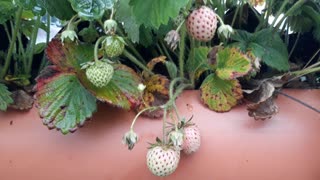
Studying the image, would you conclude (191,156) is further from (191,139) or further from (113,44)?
(113,44)

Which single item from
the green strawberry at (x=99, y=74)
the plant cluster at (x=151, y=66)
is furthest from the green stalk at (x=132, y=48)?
the green strawberry at (x=99, y=74)

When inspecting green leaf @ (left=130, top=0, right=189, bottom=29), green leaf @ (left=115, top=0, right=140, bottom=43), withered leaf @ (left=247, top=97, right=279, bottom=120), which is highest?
green leaf @ (left=130, top=0, right=189, bottom=29)

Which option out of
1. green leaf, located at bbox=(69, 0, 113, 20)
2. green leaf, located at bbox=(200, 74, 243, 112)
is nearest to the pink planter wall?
green leaf, located at bbox=(200, 74, 243, 112)

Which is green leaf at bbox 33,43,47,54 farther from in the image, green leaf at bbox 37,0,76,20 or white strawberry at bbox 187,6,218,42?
white strawberry at bbox 187,6,218,42

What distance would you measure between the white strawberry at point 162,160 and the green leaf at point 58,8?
18 centimetres

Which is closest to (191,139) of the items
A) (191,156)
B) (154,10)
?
(191,156)

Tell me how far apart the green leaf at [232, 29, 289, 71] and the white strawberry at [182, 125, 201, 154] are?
0.48 feet

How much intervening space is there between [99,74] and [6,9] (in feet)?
0.62

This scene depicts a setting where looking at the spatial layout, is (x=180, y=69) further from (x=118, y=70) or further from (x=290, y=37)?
(x=290, y=37)

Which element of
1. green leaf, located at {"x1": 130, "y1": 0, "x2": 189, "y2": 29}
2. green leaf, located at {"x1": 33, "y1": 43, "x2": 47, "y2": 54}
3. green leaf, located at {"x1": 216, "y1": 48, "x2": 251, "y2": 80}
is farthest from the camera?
green leaf, located at {"x1": 33, "y1": 43, "x2": 47, "y2": 54}

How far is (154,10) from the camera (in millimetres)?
446

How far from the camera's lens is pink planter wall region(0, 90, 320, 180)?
51 centimetres

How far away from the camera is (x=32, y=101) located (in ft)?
1.84

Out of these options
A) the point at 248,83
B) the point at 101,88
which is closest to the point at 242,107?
the point at 248,83
